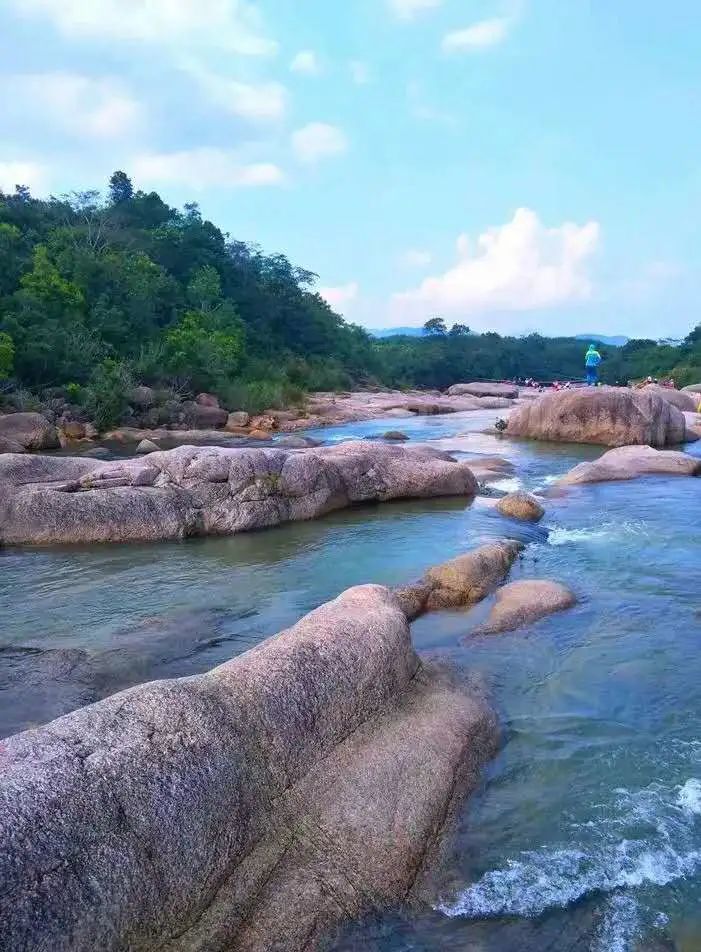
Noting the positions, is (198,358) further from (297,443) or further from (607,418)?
(607,418)

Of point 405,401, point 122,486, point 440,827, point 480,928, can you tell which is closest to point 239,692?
point 440,827

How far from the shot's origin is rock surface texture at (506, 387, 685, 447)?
1947cm

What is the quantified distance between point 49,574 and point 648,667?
608 cm

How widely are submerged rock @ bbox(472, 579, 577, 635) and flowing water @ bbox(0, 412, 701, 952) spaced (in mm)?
136

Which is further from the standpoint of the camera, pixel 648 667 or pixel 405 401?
pixel 405 401

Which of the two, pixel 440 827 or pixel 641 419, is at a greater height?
pixel 641 419

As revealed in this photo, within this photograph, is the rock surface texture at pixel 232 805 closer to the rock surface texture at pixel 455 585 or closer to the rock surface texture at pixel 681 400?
the rock surface texture at pixel 455 585

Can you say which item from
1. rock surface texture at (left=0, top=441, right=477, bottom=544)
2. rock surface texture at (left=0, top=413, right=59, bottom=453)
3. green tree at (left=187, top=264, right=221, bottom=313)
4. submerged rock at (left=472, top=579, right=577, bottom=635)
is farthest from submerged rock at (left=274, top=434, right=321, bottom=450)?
green tree at (left=187, top=264, right=221, bottom=313)

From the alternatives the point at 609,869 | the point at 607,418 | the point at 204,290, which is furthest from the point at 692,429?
the point at 204,290

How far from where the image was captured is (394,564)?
9.08 m

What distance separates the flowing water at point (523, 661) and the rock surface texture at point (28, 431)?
11.0m

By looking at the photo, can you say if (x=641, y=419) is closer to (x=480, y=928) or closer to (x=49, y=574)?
(x=49, y=574)

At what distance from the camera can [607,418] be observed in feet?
65.1

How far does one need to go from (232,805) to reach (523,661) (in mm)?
3189
